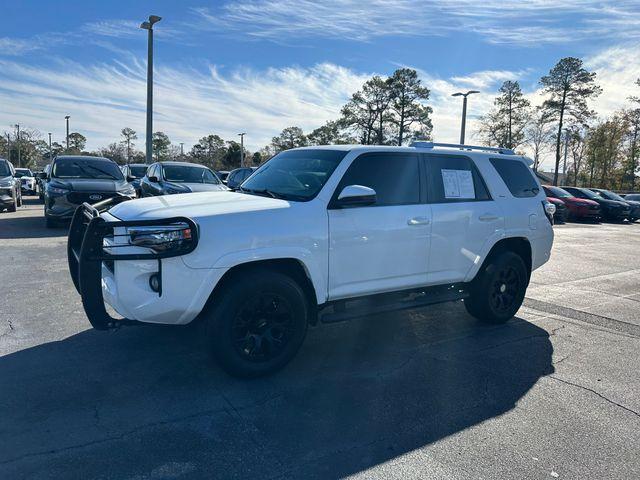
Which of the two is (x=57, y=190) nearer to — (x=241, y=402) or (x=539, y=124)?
(x=241, y=402)

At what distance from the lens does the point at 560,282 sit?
26.7ft

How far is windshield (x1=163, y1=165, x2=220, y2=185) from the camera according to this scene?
12.2m

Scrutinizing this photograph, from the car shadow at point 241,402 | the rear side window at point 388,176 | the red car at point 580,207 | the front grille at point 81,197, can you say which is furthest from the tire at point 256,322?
the red car at point 580,207

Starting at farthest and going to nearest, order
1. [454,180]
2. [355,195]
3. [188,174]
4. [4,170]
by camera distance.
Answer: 1. [4,170]
2. [188,174]
3. [454,180]
4. [355,195]

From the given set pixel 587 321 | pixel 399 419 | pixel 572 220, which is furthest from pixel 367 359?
pixel 572 220

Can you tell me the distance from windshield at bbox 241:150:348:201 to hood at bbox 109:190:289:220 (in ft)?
0.74

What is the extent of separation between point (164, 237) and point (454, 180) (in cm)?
302

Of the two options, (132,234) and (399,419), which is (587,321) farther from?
(132,234)

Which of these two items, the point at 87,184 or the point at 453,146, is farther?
the point at 87,184

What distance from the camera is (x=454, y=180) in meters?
5.09

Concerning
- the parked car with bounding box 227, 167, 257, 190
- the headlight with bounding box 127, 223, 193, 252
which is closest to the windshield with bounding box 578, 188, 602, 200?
the parked car with bounding box 227, 167, 257, 190

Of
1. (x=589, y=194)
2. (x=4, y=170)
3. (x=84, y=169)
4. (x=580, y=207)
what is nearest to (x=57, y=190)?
(x=84, y=169)

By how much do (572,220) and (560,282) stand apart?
16.6 metres

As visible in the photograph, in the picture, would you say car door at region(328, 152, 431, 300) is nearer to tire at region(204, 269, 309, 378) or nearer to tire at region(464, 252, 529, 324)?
tire at region(204, 269, 309, 378)
